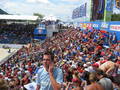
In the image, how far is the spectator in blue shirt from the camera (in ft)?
12.1

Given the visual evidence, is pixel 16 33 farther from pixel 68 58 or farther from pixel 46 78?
pixel 46 78

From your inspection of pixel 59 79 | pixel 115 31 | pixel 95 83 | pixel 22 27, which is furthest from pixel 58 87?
pixel 22 27

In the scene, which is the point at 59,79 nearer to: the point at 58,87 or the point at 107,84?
the point at 58,87

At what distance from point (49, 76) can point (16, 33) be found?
5116 cm

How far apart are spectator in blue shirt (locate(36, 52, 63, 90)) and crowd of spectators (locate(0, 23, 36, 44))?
44844 mm

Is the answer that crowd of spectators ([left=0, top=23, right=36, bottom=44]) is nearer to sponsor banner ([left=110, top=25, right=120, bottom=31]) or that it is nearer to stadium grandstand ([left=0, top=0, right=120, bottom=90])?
stadium grandstand ([left=0, top=0, right=120, bottom=90])

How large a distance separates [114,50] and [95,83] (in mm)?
9624

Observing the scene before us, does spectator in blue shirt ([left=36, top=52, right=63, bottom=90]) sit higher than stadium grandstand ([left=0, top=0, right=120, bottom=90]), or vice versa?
spectator in blue shirt ([left=36, top=52, right=63, bottom=90])

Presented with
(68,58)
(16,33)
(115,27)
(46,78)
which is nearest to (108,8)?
(115,27)

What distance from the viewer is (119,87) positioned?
575cm

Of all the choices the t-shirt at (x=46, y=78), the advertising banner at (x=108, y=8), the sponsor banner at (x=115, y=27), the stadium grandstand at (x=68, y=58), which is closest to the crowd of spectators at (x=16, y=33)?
the stadium grandstand at (x=68, y=58)

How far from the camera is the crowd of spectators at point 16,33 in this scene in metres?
49.4

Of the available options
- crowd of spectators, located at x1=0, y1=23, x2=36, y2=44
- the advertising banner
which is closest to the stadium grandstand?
crowd of spectators, located at x1=0, y1=23, x2=36, y2=44

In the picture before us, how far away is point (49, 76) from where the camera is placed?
3859 mm
